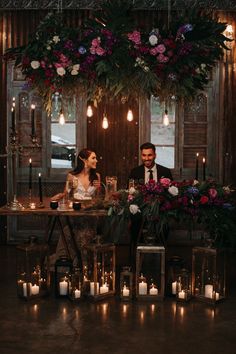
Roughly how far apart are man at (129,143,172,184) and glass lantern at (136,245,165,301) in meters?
1.36

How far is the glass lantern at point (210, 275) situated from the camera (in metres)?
5.55

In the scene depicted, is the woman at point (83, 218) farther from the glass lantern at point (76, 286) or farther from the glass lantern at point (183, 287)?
the glass lantern at point (183, 287)

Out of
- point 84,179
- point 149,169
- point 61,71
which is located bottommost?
point 84,179

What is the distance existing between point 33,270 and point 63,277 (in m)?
0.27

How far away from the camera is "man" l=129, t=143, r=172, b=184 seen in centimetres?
705

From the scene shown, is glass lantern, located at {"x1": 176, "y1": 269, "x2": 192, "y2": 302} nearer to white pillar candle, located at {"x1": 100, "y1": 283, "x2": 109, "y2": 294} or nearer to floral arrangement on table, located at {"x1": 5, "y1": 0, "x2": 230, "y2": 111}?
white pillar candle, located at {"x1": 100, "y1": 283, "x2": 109, "y2": 294}

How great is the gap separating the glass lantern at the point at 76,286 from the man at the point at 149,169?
5.43ft

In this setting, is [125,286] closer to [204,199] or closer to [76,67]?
[204,199]

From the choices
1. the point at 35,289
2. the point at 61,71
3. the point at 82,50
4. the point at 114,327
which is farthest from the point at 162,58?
the point at 35,289

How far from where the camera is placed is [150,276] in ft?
19.0

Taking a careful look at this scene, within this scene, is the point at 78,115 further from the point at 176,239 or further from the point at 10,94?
the point at 176,239

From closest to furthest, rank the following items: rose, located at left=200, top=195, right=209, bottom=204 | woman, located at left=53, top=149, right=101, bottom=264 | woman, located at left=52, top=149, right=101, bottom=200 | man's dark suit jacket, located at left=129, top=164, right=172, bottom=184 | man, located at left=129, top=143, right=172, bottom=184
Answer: rose, located at left=200, top=195, right=209, bottom=204, woman, located at left=52, top=149, right=101, bottom=200, woman, located at left=53, top=149, right=101, bottom=264, man, located at left=129, top=143, right=172, bottom=184, man's dark suit jacket, located at left=129, top=164, right=172, bottom=184

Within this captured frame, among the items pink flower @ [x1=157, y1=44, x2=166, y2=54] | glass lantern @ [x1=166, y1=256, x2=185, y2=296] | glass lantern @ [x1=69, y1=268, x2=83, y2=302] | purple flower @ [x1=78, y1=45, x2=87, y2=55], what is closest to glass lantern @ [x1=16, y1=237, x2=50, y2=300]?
glass lantern @ [x1=69, y1=268, x2=83, y2=302]

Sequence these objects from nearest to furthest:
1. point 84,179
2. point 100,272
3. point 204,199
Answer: point 204,199
point 100,272
point 84,179
